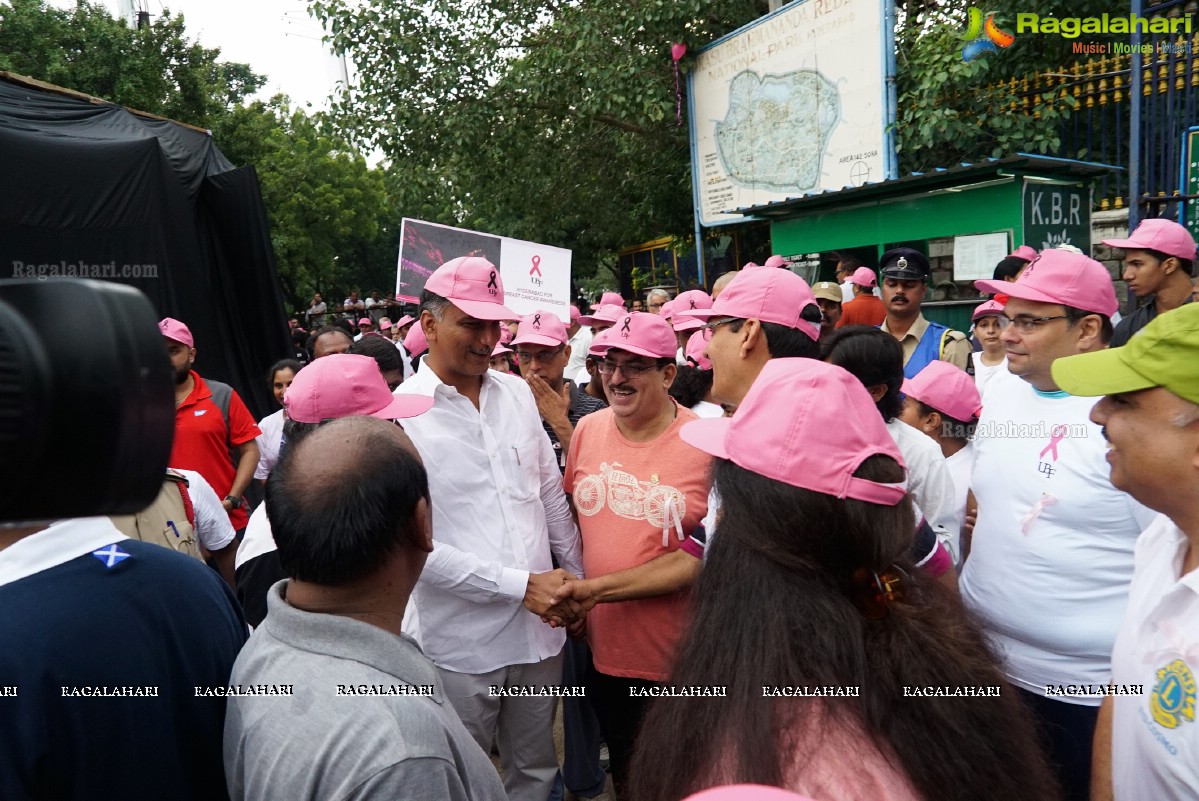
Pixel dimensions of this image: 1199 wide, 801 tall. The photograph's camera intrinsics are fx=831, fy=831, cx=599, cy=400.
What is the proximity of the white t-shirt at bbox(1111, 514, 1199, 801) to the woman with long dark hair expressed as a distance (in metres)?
0.37

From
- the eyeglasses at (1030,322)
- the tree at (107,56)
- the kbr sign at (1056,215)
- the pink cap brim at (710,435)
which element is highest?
the tree at (107,56)

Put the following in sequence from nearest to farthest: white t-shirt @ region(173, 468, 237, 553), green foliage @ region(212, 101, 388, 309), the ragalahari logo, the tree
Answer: white t-shirt @ region(173, 468, 237, 553) < the ragalahari logo < the tree < green foliage @ region(212, 101, 388, 309)

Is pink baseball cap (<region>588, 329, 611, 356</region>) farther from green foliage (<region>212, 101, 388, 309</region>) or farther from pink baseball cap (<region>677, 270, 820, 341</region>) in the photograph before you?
green foliage (<region>212, 101, 388, 309</region>)

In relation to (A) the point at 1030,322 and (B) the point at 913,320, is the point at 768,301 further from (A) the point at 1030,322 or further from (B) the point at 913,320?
(B) the point at 913,320

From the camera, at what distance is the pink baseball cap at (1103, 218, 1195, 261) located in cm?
445

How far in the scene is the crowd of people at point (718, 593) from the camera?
4.14ft

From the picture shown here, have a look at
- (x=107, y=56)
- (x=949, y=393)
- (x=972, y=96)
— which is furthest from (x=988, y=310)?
(x=107, y=56)

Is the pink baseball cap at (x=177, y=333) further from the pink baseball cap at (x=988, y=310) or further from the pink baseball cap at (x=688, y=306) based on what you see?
the pink baseball cap at (x=988, y=310)

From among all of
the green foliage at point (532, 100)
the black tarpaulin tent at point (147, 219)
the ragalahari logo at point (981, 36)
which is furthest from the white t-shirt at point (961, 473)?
the green foliage at point (532, 100)

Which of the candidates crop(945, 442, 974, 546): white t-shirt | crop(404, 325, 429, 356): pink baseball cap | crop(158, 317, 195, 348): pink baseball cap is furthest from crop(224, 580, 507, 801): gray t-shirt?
crop(404, 325, 429, 356): pink baseball cap

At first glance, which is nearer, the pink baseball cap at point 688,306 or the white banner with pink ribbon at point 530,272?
the pink baseball cap at point 688,306

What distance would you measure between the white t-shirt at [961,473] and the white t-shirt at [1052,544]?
0.85ft

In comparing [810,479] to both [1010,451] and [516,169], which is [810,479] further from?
[516,169]

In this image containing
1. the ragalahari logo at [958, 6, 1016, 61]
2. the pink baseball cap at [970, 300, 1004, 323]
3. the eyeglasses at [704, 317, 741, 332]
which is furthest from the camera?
the ragalahari logo at [958, 6, 1016, 61]
